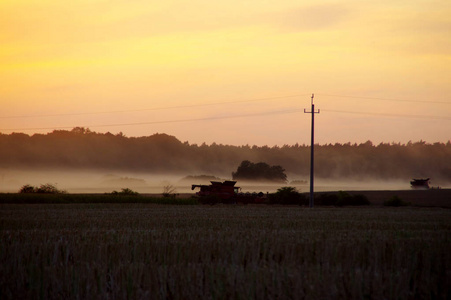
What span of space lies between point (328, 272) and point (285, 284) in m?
1.60

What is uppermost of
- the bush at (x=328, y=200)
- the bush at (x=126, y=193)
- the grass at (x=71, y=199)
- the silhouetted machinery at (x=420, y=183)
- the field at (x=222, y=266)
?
the silhouetted machinery at (x=420, y=183)

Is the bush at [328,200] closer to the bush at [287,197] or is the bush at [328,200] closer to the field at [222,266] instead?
the bush at [287,197]

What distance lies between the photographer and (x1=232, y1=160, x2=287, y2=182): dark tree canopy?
13838 centimetres

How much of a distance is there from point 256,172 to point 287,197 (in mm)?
79790

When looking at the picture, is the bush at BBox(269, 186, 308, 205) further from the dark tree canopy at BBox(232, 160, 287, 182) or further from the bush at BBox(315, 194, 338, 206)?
the dark tree canopy at BBox(232, 160, 287, 182)

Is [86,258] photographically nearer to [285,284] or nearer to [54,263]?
[54,263]

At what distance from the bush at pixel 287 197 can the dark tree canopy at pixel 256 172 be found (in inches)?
3076

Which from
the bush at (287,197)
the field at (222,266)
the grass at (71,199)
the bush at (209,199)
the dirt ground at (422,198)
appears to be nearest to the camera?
the field at (222,266)

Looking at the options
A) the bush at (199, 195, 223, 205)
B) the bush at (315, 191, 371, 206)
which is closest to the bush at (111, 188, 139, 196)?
the bush at (199, 195, 223, 205)

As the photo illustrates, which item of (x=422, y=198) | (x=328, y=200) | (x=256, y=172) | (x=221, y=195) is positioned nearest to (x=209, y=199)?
(x=221, y=195)

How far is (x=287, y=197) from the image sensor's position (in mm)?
59219

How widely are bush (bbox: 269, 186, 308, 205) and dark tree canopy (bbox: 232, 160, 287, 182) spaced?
78130mm

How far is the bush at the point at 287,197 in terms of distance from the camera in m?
59.1

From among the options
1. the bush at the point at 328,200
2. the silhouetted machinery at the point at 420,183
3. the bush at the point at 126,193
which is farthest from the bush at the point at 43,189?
the silhouetted machinery at the point at 420,183
